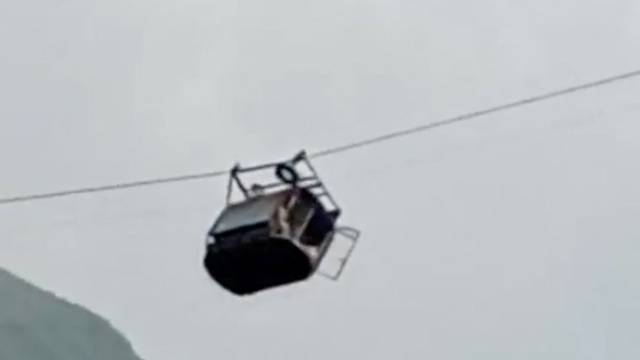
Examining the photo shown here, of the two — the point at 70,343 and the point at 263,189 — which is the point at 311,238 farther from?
the point at 70,343

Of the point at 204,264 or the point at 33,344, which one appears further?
the point at 33,344

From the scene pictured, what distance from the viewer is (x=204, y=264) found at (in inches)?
626

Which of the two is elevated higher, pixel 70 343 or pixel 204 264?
pixel 204 264

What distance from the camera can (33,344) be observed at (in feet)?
210

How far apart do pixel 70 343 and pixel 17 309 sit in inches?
96.6

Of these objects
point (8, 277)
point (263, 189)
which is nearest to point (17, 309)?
point (8, 277)

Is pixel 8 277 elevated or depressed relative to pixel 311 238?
depressed

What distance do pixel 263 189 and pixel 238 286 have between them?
838mm

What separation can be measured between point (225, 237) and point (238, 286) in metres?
0.33

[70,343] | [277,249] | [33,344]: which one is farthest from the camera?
[70,343]

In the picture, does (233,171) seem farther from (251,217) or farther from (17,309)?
(17,309)

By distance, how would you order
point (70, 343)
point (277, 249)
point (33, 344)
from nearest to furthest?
point (277, 249)
point (33, 344)
point (70, 343)

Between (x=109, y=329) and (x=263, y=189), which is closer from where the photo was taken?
(x=263, y=189)

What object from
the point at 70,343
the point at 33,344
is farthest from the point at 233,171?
the point at 70,343
